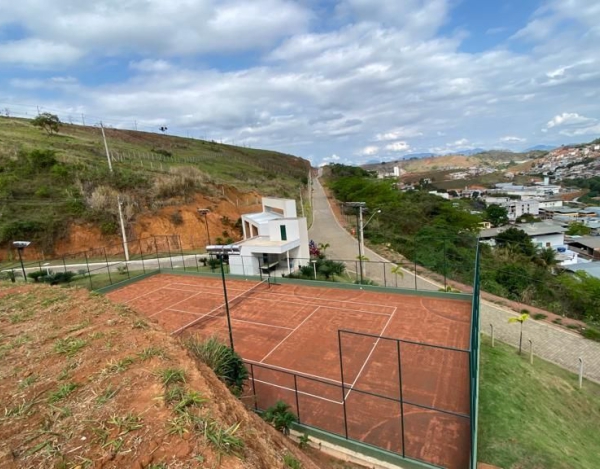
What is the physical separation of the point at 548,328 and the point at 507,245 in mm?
33784

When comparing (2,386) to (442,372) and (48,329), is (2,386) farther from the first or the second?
(442,372)

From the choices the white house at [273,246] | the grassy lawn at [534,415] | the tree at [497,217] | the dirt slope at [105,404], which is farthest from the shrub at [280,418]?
the tree at [497,217]

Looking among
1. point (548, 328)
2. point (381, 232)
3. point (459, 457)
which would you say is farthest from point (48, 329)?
point (381, 232)

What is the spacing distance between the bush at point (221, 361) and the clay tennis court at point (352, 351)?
0.98 meters

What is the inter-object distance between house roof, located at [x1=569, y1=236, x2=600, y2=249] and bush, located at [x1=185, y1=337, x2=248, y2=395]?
238ft

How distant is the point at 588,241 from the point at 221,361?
257ft

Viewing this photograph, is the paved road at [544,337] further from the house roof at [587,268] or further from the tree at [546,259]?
the house roof at [587,268]

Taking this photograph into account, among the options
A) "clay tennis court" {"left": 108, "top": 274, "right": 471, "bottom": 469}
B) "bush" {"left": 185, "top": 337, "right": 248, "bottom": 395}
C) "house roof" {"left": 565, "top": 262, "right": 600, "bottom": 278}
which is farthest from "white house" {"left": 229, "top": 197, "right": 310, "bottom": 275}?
"house roof" {"left": 565, "top": 262, "right": 600, "bottom": 278}

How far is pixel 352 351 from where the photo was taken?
15852 mm

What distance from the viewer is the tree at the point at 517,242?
162 ft

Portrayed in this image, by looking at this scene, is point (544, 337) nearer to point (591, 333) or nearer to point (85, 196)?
point (591, 333)

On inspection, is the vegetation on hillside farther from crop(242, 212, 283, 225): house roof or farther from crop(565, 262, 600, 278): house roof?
crop(242, 212, 283, 225): house roof

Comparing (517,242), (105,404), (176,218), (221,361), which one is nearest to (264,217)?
(176,218)

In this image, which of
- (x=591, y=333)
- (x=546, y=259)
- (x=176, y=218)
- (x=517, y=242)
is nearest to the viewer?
(x=591, y=333)
